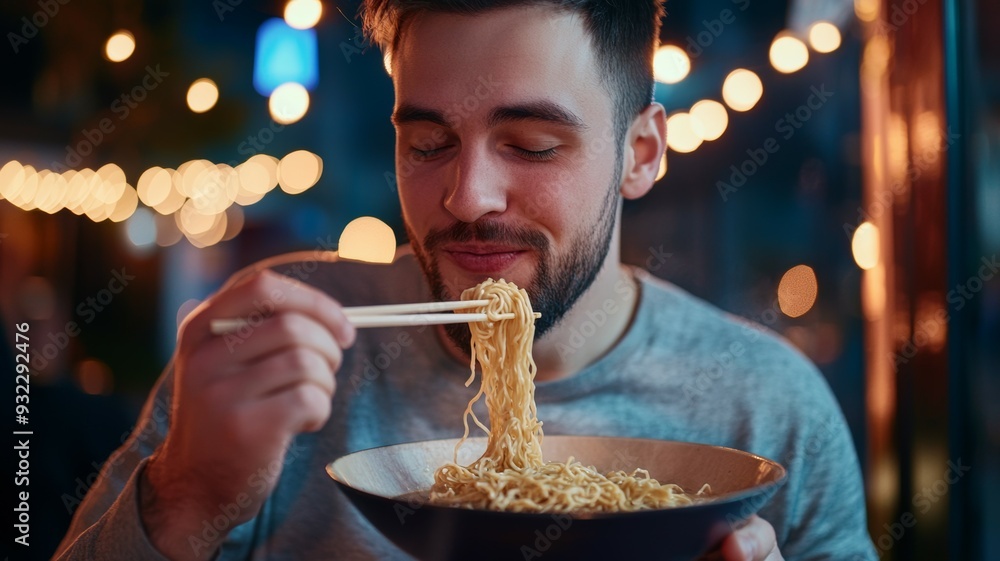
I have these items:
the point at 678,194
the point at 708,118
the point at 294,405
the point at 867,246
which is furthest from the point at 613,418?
the point at 678,194

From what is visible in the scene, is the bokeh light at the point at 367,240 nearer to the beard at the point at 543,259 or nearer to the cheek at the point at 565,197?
the beard at the point at 543,259

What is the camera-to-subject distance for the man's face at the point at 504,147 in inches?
77.0

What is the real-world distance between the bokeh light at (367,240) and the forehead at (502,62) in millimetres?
6326

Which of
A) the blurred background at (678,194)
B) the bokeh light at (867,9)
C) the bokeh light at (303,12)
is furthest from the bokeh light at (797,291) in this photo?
the bokeh light at (303,12)

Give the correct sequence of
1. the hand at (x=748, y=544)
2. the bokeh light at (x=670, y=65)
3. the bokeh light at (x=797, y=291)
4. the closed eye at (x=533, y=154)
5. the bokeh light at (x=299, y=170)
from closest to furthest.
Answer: the hand at (x=748, y=544) → the closed eye at (x=533, y=154) → the bokeh light at (x=670, y=65) → the bokeh light at (x=797, y=291) → the bokeh light at (x=299, y=170)

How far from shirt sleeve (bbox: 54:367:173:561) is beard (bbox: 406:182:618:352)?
0.84 meters

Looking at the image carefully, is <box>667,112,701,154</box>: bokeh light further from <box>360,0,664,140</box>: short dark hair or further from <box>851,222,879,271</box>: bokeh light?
<box>360,0,664,140</box>: short dark hair

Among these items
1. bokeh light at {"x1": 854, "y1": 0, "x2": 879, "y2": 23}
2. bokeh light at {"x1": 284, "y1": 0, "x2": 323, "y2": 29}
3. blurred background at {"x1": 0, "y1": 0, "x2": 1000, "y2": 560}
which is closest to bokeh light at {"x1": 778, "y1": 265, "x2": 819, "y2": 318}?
blurred background at {"x1": 0, "y1": 0, "x2": 1000, "y2": 560}

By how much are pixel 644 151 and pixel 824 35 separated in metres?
2.56

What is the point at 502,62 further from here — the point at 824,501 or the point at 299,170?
the point at 299,170

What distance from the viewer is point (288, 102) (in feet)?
14.4

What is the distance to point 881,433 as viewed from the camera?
321 centimetres

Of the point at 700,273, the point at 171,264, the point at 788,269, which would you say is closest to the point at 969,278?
the point at 788,269

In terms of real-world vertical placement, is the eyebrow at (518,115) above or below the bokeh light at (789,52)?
below
